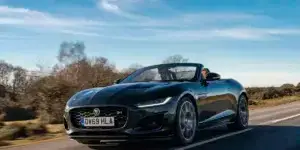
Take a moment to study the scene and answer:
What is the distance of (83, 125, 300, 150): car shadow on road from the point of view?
7.12m

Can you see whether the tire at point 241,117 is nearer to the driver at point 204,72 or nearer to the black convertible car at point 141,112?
the driver at point 204,72

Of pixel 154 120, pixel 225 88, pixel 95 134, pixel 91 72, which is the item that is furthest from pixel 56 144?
pixel 91 72

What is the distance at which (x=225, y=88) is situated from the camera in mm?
8938

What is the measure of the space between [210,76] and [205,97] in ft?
1.75

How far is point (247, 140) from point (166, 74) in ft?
5.82

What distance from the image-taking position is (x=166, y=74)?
8148mm

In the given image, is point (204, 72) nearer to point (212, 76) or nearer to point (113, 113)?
point (212, 76)

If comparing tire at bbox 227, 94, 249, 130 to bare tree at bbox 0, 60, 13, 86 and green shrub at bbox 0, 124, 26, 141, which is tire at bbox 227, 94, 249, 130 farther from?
bare tree at bbox 0, 60, 13, 86

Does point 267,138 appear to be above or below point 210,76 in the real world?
below

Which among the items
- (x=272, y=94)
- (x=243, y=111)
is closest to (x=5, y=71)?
(x=272, y=94)

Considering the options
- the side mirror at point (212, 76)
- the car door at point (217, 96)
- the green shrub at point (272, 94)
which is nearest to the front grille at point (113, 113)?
the car door at point (217, 96)

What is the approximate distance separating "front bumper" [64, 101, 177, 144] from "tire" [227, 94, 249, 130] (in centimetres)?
316

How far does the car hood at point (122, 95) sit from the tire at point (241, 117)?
2936mm

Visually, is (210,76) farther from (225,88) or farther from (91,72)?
(91,72)
